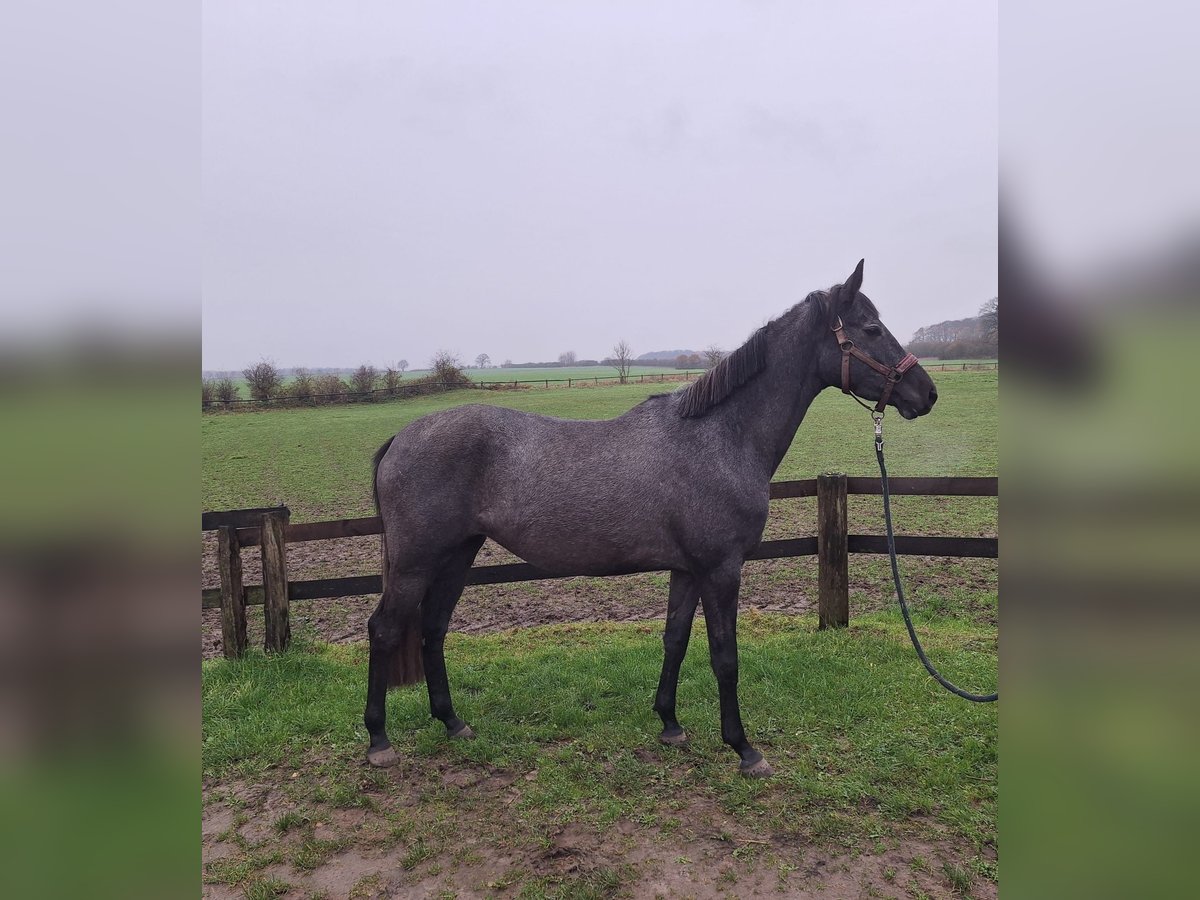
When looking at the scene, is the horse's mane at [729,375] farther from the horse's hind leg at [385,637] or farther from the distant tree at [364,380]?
the distant tree at [364,380]

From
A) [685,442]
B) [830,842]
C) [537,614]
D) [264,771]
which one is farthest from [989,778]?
[537,614]

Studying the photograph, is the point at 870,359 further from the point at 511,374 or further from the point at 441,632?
the point at 511,374

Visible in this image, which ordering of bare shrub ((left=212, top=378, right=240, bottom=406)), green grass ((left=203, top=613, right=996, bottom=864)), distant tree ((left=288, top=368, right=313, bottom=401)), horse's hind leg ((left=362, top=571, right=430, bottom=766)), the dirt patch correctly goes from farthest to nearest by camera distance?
1. distant tree ((left=288, top=368, right=313, bottom=401))
2. bare shrub ((left=212, top=378, right=240, bottom=406))
3. horse's hind leg ((left=362, top=571, right=430, bottom=766))
4. green grass ((left=203, top=613, right=996, bottom=864))
5. the dirt patch

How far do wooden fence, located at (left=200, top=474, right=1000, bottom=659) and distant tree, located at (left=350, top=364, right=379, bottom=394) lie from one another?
26012mm

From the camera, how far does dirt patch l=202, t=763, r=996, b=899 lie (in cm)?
269

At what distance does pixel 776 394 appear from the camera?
367 centimetres

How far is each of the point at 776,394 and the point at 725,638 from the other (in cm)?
143

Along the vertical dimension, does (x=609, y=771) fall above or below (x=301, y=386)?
below

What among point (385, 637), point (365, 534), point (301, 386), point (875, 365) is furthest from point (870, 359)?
point (301, 386)

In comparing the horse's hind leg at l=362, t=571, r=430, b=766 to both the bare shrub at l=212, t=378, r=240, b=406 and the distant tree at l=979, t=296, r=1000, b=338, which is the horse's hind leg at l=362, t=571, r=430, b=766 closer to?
the distant tree at l=979, t=296, r=1000, b=338

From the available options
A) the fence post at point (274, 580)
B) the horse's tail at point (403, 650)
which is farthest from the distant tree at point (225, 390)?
the horse's tail at point (403, 650)

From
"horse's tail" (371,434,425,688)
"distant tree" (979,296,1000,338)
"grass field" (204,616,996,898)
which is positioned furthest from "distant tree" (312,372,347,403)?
"distant tree" (979,296,1000,338)

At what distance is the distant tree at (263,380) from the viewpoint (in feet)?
84.4

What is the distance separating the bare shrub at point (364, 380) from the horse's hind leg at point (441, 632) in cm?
2716
